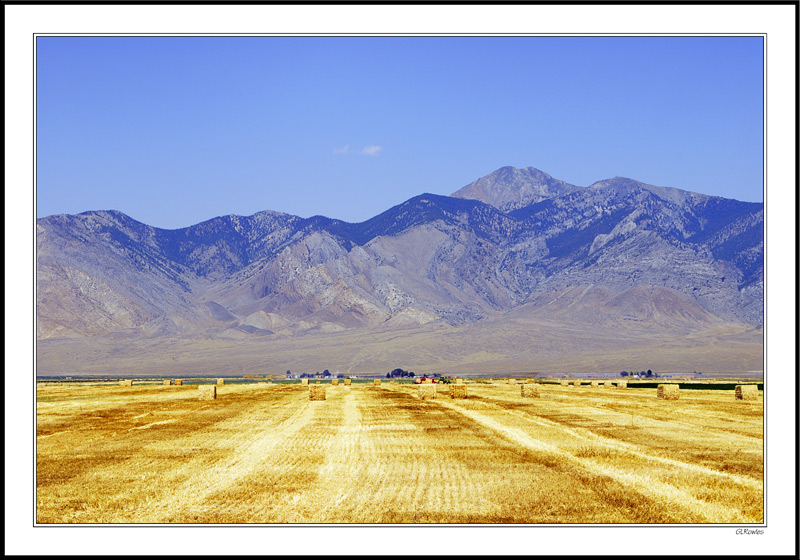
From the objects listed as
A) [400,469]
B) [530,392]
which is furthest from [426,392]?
[400,469]

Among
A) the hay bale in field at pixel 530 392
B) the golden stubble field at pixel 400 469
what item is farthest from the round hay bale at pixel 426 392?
the golden stubble field at pixel 400 469

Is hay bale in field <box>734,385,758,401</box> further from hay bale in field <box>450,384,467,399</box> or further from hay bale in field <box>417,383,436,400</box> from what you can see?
hay bale in field <box>417,383,436,400</box>

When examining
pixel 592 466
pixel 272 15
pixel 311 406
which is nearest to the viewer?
pixel 272 15

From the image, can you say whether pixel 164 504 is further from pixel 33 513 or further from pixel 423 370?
pixel 423 370

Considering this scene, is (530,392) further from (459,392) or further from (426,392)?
(426,392)

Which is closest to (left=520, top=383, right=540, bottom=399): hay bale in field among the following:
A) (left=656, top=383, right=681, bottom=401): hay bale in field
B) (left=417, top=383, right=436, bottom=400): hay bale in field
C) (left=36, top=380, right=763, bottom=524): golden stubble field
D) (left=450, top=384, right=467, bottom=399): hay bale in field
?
(left=450, top=384, right=467, bottom=399): hay bale in field

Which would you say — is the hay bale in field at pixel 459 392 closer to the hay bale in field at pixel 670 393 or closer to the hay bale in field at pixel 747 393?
the hay bale in field at pixel 670 393

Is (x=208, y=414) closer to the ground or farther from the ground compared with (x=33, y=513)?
closer to the ground

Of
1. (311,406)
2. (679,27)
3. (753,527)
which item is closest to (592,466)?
(753,527)
